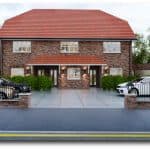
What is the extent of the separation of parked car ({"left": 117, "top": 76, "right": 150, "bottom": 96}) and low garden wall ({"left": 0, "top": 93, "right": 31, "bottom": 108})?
335 cm

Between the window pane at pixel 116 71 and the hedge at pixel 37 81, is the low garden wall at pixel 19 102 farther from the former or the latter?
the window pane at pixel 116 71

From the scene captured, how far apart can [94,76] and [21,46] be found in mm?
4339

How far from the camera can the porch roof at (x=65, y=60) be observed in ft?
70.9

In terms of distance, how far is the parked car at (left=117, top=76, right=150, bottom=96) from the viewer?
1983 cm

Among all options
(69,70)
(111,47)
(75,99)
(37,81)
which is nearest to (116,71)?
(111,47)

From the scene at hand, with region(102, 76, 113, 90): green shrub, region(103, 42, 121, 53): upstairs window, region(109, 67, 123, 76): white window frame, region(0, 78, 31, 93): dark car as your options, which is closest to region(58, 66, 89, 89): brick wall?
region(102, 76, 113, 90): green shrub

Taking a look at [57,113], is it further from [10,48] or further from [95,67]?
[10,48]

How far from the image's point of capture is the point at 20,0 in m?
15.1

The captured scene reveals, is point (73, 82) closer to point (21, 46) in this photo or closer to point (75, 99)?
point (75, 99)

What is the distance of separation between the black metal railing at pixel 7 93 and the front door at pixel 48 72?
114 centimetres

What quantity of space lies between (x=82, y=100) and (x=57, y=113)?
196cm

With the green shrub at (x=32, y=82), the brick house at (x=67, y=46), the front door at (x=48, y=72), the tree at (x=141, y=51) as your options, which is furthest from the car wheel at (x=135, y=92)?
the green shrub at (x=32, y=82)

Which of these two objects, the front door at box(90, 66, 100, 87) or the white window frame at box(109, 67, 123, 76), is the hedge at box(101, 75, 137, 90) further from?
the white window frame at box(109, 67, 123, 76)

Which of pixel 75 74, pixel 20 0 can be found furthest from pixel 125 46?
pixel 20 0
